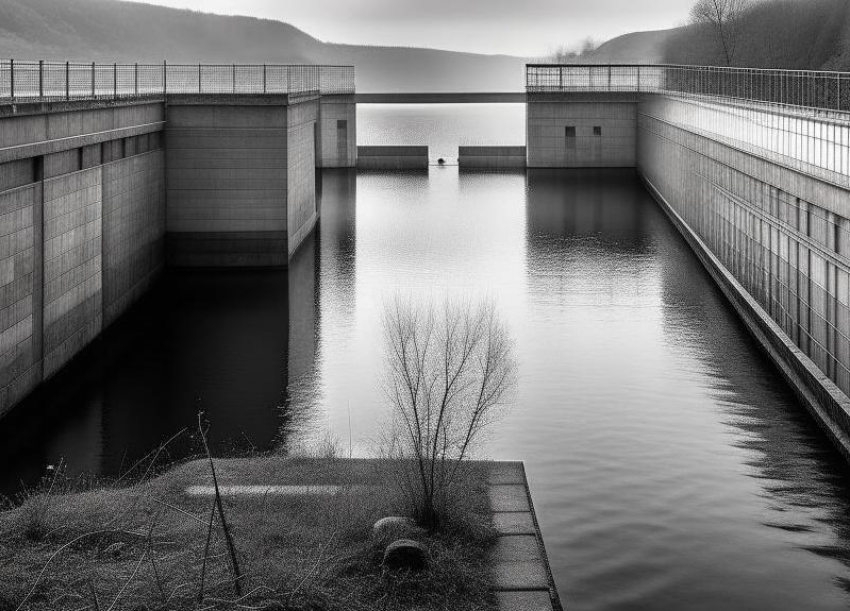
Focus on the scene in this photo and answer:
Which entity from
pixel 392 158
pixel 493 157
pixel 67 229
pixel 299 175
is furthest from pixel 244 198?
pixel 493 157

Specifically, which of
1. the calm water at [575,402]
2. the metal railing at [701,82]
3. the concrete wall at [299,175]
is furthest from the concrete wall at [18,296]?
the concrete wall at [299,175]

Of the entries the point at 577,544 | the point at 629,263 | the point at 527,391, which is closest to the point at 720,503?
the point at 577,544

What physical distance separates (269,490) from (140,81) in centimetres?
3910

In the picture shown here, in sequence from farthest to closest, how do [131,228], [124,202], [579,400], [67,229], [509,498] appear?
[131,228] → [124,202] → [67,229] → [579,400] → [509,498]

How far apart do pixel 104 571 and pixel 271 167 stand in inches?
917

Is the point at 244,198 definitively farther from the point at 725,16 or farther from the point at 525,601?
the point at 725,16

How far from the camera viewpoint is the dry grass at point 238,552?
10516mm

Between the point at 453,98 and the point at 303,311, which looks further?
the point at 453,98

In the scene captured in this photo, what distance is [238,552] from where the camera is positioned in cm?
1158

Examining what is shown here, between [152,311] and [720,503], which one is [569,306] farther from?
[720,503]

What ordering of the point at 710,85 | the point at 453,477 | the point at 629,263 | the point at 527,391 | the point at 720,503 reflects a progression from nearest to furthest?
the point at 453,477 < the point at 720,503 < the point at 527,391 < the point at 629,263 < the point at 710,85

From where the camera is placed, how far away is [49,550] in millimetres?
11883

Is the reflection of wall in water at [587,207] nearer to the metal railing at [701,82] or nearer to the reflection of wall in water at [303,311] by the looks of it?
the metal railing at [701,82]

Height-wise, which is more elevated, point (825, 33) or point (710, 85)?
point (825, 33)
